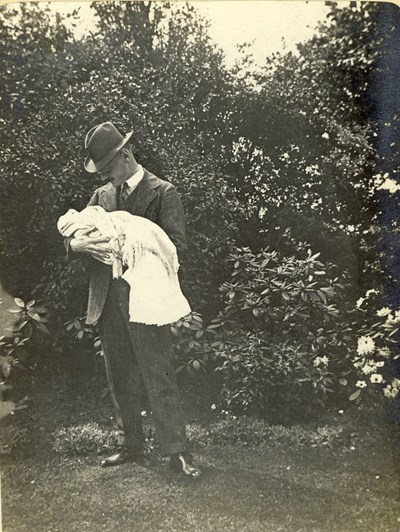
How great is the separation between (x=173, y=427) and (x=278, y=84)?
1.61m

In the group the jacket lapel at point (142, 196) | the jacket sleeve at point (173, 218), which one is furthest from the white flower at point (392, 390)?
the jacket lapel at point (142, 196)

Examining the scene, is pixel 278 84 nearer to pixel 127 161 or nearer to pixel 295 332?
pixel 127 161

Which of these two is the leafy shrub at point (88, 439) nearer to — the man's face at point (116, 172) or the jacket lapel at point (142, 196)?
the jacket lapel at point (142, 196)

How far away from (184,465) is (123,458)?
0.90 feet

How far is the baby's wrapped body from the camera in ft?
8.92

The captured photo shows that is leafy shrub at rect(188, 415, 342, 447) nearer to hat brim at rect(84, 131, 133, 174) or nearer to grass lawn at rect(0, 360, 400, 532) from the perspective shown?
grass lawn at rect(0, 360, 400, 532)

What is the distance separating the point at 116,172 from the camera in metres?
2.76

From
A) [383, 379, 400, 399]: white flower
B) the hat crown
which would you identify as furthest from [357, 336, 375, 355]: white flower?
the hat crown

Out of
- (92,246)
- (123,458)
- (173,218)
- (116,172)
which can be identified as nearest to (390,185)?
(173,218)

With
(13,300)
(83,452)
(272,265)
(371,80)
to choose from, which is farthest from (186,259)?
(371,80)

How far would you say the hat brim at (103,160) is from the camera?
2.73 meters

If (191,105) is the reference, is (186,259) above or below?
below

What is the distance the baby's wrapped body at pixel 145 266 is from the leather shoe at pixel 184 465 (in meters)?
0.59

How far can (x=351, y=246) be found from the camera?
2760mm
